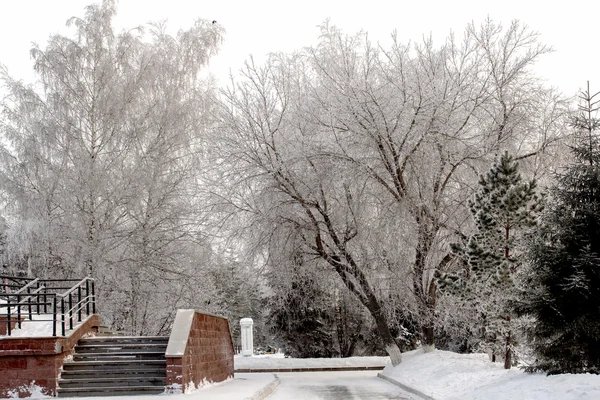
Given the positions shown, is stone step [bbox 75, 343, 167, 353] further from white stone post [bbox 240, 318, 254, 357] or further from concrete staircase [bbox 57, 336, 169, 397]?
white stone post [bbox 240, 318, 254, 357]

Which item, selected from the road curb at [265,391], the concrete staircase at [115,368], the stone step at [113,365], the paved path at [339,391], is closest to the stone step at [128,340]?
the concrete staircase at [115,368]

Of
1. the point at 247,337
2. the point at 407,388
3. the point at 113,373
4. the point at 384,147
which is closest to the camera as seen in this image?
the point at 113,373

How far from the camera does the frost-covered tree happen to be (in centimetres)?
2142

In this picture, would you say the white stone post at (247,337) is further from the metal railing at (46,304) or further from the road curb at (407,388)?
the metal railing at (46,304)

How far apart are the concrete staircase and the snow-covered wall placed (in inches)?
18.6

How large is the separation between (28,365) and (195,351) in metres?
3.22

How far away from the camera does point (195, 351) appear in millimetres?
14203

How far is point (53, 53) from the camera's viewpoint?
22.7 metres

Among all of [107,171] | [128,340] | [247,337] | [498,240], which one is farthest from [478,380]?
[247,337]

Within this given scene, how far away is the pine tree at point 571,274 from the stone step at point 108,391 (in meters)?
7.02

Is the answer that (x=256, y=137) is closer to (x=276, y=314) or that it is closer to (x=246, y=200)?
(x=246, y=200)

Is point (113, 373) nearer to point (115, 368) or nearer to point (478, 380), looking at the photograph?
point (115, 368)

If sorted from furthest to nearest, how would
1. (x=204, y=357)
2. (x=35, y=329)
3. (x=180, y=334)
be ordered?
1. (x=204, y=357)
2. (x=35, y=329)
3. (x=180, y=334)

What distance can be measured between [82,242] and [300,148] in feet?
24.2
